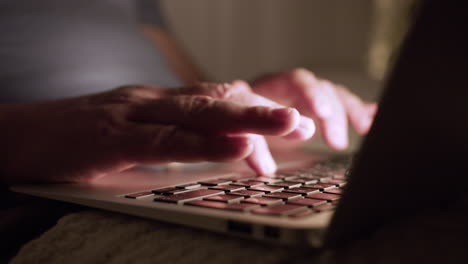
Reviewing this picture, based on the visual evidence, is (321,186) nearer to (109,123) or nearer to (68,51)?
(109,123)

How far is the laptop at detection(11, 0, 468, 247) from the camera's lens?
0.69 ft

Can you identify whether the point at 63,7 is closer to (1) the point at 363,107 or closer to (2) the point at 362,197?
(1) the point at 363,107

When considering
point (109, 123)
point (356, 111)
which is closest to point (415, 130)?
point (109, 123)

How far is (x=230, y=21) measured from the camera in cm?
198

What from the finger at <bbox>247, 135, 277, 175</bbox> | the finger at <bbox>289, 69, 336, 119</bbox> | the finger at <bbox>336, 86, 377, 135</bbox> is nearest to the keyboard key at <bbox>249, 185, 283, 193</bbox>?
the finger at <bbox>247, 135, 277, 175</bbox>

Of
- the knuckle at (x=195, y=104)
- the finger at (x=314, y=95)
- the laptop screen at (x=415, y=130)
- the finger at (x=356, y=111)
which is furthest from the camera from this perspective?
the finger at (x=356, y=111)

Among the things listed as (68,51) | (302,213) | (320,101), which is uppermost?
(68,51)

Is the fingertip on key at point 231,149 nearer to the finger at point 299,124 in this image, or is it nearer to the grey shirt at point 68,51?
the finger at point 299,124

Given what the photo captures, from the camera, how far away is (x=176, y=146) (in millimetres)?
430

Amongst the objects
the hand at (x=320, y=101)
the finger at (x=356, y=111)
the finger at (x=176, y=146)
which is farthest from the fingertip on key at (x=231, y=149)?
the finger at (x=356, y=111)

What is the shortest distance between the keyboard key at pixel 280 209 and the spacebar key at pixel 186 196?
70 millimetres

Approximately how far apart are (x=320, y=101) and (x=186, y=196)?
0.41m

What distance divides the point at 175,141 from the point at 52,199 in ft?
0.46

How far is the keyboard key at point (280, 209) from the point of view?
267mm
